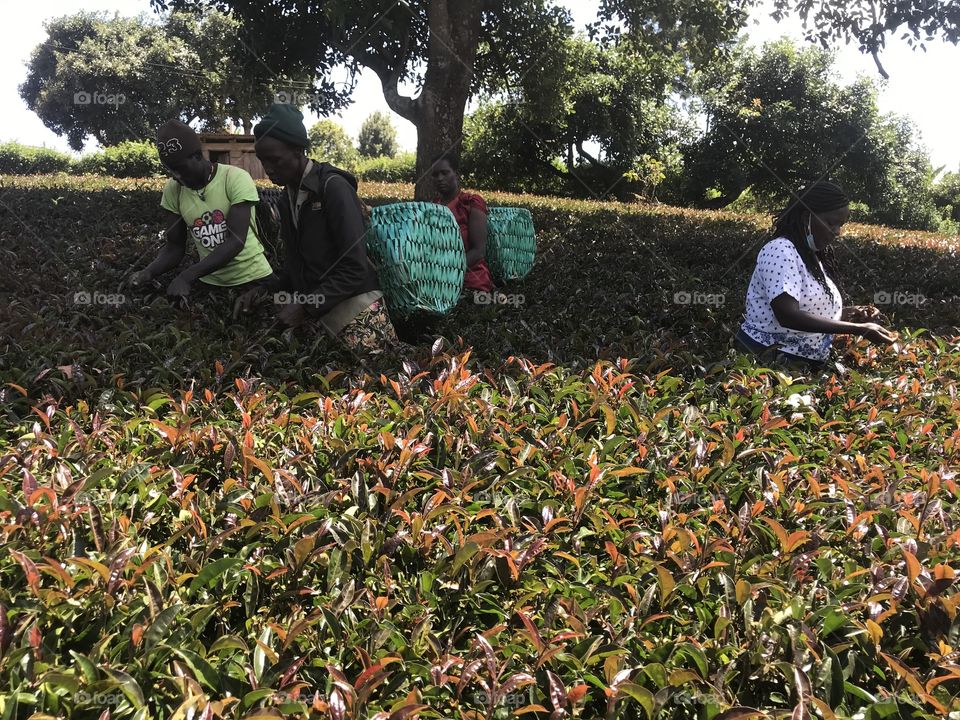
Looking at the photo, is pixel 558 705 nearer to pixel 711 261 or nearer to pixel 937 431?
pixel 937 431

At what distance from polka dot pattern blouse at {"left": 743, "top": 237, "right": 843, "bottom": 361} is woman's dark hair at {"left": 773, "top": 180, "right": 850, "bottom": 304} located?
2.6 inches

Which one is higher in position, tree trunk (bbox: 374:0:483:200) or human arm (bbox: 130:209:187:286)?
tree trunk (bbox: 374:0:483:200)

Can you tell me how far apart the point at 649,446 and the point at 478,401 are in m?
0.67

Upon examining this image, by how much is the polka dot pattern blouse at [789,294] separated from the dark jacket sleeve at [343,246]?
2144 mm

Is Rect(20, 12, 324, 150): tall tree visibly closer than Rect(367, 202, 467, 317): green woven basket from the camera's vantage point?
No

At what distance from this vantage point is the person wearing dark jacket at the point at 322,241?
362cm

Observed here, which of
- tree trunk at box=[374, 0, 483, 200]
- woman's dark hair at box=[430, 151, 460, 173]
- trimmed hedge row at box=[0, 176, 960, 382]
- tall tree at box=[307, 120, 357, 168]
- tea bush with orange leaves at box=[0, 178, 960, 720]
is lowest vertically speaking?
tea bush with orange leaves at box=[0, 178, 960, 720]

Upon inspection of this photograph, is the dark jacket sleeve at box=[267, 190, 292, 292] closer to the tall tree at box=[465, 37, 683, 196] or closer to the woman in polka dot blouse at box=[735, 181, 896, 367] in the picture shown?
the woman in polka dot blouse at box=[735, 181, 896, 367]

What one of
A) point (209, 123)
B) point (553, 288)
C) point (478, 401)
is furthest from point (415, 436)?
point (209, 123)

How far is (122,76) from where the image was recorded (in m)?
44.5

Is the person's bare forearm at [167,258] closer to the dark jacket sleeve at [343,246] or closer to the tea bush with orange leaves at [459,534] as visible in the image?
the tea bush with orange leaves at [459,534]

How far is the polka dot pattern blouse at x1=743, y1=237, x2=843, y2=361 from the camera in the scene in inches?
150

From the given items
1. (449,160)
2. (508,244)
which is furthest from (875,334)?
(508,244)

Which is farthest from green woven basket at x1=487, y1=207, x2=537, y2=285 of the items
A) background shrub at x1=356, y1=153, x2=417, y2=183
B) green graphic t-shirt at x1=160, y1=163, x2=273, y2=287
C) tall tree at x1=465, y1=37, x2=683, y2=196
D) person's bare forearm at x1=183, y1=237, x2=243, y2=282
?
background shrub at x1=356, y1=153, x2=417, y2=183
